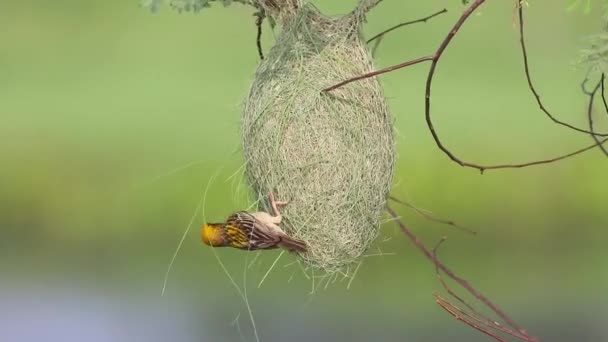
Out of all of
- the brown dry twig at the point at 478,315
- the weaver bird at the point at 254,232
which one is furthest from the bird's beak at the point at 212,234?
the brown dry twig at the point at 478,315

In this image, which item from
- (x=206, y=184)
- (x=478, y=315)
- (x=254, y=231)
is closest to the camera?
(x=254, y=231)

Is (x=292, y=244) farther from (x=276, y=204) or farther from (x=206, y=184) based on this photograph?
(x=206, y=184)

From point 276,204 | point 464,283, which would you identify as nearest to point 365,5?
point 276,204

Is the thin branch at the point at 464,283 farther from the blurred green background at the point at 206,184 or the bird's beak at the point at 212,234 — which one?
the blurred green background at the point at 206,184

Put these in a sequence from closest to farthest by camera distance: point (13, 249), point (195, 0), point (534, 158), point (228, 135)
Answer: point (195, 0), point (228, 135), point (534, 158), point (13, 249)

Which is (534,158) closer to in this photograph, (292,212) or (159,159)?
(159,159)

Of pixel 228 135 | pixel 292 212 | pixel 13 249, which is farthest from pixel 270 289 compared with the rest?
pixel 292 212

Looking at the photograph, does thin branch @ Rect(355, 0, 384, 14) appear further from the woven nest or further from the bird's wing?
the bird's wing
